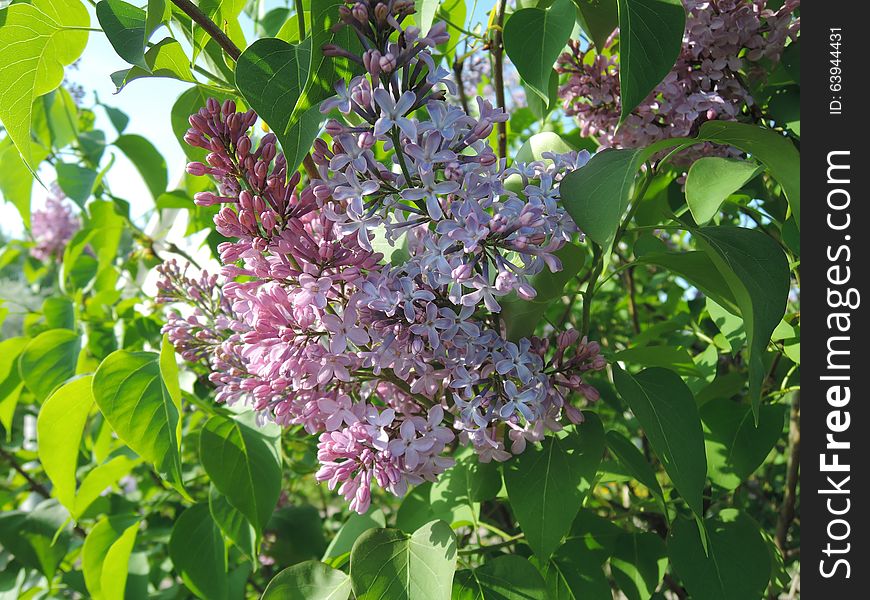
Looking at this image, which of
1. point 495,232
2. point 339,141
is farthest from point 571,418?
point 339,141

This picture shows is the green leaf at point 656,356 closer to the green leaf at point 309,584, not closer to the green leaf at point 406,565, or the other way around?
the green leaf at point 406,565

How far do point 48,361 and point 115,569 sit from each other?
0.36 meters

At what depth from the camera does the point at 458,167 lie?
0.55m

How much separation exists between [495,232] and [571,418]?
0.71 ft

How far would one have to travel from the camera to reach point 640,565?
2.63ft

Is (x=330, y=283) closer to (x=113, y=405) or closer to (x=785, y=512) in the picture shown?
(x=113, y=405)

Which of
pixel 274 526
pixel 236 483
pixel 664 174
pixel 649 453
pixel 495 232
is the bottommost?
pixel 274 526

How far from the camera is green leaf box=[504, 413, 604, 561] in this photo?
67cm

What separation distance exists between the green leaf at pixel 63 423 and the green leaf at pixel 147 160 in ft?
1.75

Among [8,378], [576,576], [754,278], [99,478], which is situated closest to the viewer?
[754,278]

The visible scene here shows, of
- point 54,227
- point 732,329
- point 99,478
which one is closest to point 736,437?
point 732,329

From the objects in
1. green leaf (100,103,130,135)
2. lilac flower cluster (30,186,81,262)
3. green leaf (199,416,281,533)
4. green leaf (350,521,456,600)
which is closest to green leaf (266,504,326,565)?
green leaf (199,416,281,533)

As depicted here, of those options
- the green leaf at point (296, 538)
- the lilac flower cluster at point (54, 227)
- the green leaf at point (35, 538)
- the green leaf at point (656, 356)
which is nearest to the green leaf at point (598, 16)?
the green leaf at point (656, 356)

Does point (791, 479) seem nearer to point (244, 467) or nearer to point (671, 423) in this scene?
point (671, 423)
